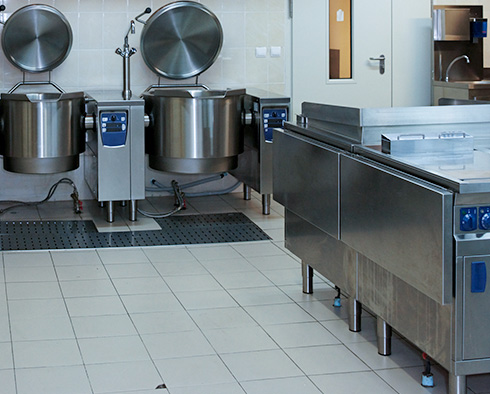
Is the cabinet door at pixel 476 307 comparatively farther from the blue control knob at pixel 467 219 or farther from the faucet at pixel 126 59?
the faucet at pixel 126 59

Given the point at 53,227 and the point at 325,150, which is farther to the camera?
the point at 53,227

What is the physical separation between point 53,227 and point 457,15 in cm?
370

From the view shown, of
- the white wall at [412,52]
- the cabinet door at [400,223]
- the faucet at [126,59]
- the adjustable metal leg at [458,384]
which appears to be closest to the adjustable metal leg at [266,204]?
the faucet at [126,59]

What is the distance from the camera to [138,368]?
3.06 meters

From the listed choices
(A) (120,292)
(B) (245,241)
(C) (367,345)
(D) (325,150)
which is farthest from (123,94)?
(C) (367,345)

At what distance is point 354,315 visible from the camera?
343 centimetres

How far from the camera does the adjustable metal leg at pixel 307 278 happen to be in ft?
12.9

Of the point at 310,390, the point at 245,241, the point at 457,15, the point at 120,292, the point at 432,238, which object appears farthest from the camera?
the point at 457,15

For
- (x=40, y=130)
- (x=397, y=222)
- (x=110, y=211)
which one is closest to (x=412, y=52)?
(x=110, y=211)

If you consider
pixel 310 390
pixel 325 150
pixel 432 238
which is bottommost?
pixel 310 390

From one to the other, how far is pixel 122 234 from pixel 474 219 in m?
3.16

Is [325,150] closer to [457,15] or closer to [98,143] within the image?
[98,143]

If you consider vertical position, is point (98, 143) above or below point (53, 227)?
above

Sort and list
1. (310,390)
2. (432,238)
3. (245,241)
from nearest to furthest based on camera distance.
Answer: (432,238), (310,390), (245,241)
